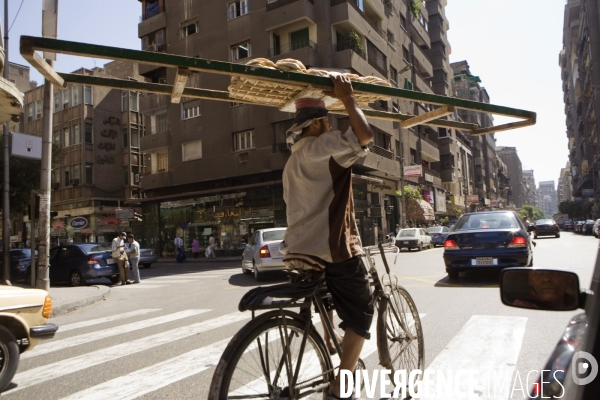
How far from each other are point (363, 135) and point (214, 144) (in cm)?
2937

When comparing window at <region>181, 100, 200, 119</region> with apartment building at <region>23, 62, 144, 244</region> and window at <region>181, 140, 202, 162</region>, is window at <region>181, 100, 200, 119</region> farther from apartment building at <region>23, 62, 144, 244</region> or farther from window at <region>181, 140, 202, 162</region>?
apartment building at <region>23, 62, 144, 244</region>

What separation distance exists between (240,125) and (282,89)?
27661mm

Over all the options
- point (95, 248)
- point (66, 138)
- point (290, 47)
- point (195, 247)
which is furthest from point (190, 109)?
point (95, 248)

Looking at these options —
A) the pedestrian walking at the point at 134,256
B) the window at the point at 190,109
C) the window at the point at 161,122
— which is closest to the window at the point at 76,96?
the window at the point at 161,122

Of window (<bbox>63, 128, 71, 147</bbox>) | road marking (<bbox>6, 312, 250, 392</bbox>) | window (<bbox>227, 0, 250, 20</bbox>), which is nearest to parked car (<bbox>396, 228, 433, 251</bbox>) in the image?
window (<bbox>227, 0, 250, 20</bbox>)

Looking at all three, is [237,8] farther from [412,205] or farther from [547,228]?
[547,228]

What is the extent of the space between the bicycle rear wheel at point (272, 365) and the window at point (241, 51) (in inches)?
1176

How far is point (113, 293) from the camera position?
1305 centimetres

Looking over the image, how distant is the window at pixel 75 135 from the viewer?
132ft

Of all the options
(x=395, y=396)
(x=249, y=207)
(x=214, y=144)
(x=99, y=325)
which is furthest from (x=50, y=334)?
(x=214, y=144)

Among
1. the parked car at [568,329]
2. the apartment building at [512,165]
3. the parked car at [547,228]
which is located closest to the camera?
the parked car at [568,329]

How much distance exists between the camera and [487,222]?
10.4 m

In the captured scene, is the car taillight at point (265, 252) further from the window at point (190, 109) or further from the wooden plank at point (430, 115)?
the window at point (190, 109)

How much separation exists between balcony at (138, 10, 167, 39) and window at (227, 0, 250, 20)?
614 cm
